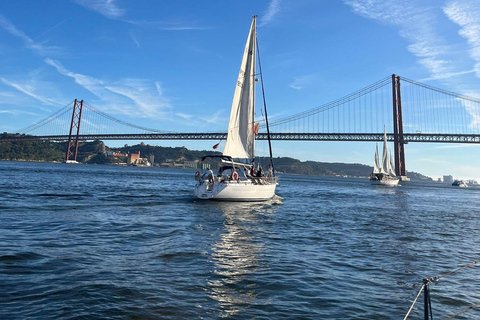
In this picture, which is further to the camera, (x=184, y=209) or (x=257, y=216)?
(x=184, y=209)

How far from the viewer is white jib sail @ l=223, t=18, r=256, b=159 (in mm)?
18812

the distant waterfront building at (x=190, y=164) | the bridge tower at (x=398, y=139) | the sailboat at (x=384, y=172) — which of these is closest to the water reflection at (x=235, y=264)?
the sailboat at (x=384, y=172)

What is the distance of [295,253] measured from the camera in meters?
7.56

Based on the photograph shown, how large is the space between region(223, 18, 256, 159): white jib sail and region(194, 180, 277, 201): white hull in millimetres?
2425

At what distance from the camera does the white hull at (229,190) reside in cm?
1645

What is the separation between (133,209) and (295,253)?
344 inches

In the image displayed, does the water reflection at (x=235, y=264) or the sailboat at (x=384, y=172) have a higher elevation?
the sailboat at (x=384, y=172)

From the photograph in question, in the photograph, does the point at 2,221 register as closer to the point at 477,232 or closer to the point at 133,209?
the point at 133,209

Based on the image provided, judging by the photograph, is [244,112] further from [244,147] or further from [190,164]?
[190,164]

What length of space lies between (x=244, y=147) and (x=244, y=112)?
2.08 m

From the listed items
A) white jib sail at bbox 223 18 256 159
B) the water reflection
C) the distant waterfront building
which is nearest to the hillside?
the distant waterfront building

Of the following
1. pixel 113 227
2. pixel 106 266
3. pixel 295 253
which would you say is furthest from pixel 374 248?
pixel 113 227

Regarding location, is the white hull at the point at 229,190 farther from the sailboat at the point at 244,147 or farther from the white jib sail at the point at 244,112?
the white jib sail at the point at 244,112

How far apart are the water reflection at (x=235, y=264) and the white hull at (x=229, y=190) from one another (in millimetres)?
4490
